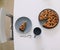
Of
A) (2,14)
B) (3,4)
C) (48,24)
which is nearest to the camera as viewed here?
(48,24)

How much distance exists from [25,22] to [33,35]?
0.10 meters

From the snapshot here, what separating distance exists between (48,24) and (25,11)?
171 mm

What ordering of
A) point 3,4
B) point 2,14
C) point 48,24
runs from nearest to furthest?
1. point 48,24
2. point 2,14
3. point 3,4

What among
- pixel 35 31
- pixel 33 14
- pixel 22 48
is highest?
pixel 33 14

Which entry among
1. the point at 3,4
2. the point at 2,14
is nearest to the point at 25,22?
the point at 2,14

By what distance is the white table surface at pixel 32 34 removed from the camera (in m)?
0.90

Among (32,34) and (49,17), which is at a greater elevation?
(49,17)

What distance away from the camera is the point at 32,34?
923 mm

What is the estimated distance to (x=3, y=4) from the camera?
176 cm

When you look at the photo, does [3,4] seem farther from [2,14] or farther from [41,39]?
[41,39]

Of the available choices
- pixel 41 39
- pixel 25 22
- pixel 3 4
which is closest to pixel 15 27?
pixel 25 22

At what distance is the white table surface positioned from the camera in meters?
0.90

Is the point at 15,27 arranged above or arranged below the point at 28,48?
above

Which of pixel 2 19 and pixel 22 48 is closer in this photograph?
pixel 22 48
